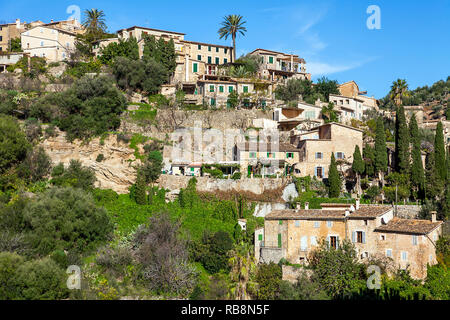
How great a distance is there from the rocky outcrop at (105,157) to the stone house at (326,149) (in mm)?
16269

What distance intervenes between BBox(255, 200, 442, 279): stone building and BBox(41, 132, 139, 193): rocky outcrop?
14219 millimetres

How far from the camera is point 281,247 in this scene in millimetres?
35750

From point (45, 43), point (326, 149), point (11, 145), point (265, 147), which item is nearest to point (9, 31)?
point (45, 43)

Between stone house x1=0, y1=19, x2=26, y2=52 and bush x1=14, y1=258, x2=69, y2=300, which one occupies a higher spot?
stone house x1=0, y1=19, x2=26, y2=52

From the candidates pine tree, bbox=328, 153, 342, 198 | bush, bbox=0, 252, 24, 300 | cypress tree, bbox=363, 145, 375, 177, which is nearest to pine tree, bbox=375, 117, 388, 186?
cypress tree, bbox=363, 145, 375, 177

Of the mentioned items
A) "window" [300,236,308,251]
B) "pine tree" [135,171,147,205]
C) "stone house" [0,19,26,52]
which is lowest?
"window" [300,236,308,251]

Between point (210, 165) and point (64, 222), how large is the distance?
49.2 ft

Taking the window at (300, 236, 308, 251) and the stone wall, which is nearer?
the window at (300, 236, 308, 251)

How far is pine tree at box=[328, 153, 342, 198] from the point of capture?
1651 inches

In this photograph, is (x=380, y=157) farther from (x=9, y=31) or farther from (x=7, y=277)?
(x=9, y=31)

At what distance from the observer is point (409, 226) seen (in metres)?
32.8

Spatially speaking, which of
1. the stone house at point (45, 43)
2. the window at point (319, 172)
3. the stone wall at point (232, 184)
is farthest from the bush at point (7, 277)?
the stone house at point (45, 43)

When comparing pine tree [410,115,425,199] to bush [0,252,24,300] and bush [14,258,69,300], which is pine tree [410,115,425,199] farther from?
bush [0,252,24,300]
